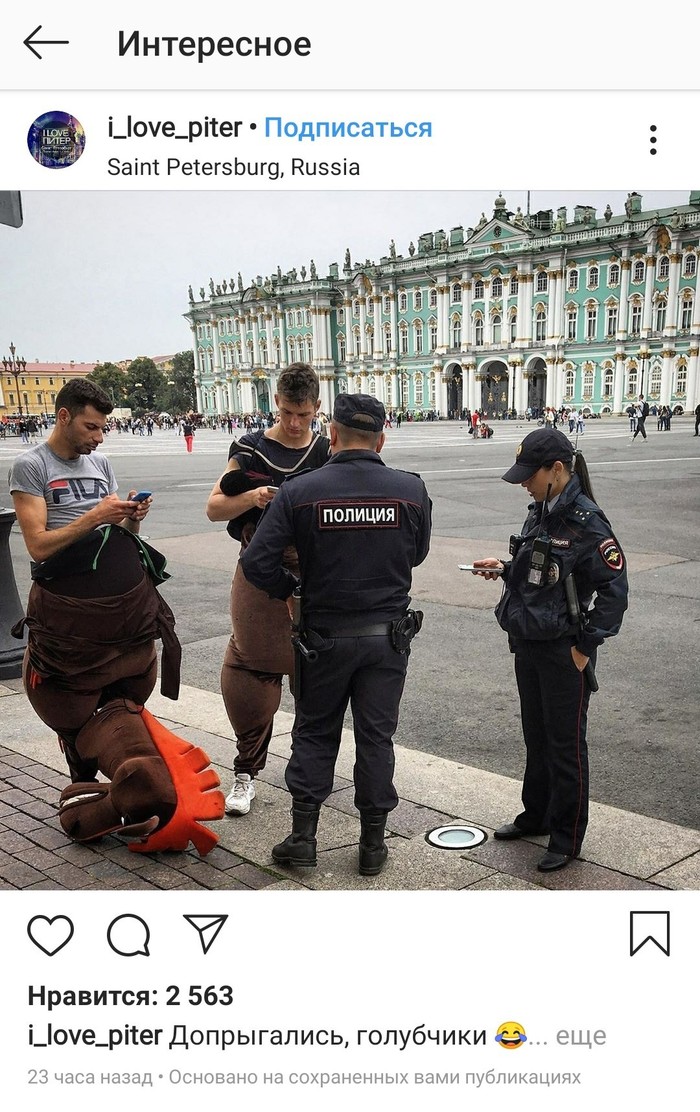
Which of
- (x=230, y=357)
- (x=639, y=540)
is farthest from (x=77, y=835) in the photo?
(x=639, y=540)

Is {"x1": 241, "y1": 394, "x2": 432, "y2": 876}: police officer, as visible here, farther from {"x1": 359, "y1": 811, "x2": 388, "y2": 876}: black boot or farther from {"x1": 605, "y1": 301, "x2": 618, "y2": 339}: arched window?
{"x1": 605, "y1": 301, "x2": 618, "y2": 339}: arched window

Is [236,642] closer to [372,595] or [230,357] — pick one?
[372,595]

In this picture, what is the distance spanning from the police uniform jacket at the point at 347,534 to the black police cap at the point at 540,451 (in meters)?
0.39

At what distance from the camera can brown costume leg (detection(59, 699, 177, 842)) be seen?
3.23m

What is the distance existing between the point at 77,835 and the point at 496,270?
595cm

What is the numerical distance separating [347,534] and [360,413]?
0.46 meters

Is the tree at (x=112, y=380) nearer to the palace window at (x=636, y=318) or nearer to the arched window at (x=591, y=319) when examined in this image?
the arched window at (x=591, y=319)

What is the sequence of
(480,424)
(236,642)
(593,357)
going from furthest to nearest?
(480,424)
(593,357)
(236,642)

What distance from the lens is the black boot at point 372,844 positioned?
3.24 meters

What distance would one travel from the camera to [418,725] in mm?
5105
